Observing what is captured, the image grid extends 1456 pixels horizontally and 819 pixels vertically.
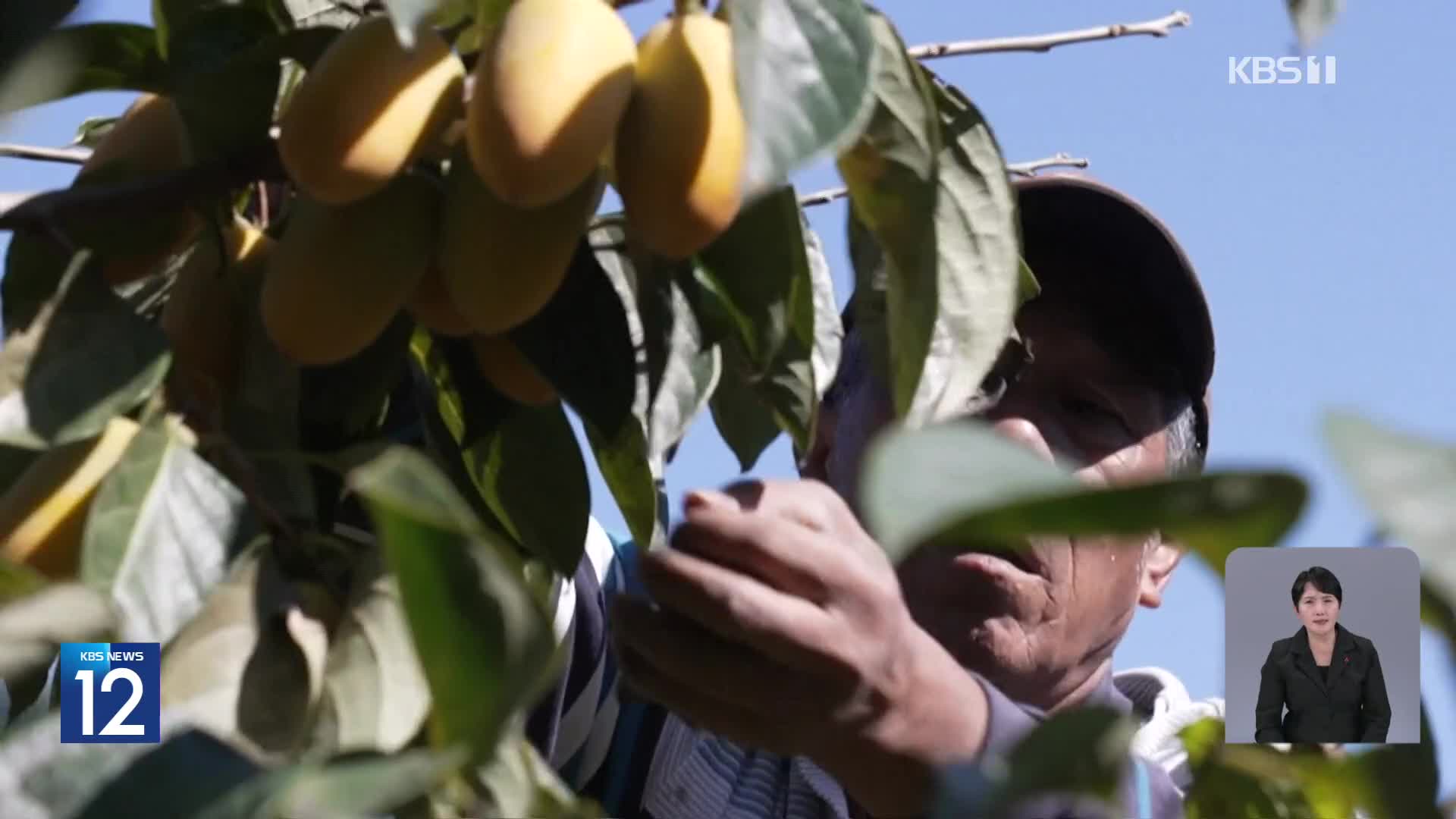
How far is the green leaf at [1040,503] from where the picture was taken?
0.24m

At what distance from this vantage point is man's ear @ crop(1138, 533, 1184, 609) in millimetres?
1907

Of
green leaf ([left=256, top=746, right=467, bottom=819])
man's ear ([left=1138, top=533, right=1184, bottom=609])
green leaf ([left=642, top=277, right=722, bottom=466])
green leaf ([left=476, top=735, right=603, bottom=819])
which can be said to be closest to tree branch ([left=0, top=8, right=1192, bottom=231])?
green leaf ([left=642, top=277, right=722, bottom=466])

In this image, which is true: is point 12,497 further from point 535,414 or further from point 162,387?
point 535,414

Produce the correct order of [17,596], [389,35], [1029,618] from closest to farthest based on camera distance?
[17,596]
[389,35]
[1029,618]

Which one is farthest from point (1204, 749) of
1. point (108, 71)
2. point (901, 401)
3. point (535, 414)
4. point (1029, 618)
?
point (1029, 618)

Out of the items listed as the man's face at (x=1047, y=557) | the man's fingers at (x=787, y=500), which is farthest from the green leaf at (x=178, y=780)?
the man's face at (x=1047, y=557)

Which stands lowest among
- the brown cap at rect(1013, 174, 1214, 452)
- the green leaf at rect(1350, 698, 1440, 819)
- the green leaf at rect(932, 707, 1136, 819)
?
the brown cap at rect(1013, 174, 1214, 452)

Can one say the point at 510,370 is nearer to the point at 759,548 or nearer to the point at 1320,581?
the point at 759,548

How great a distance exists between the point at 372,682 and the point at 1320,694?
0.27 metres

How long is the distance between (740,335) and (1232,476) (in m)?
0.40

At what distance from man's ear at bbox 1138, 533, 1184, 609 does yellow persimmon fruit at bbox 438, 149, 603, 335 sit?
1.39 metres

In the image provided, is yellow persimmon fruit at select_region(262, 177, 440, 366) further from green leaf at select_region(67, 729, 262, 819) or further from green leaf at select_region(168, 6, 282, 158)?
green leaf at select_region(67, 729, 262, 819)

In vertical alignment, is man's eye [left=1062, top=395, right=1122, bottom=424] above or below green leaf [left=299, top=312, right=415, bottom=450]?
below

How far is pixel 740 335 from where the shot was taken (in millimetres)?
644
